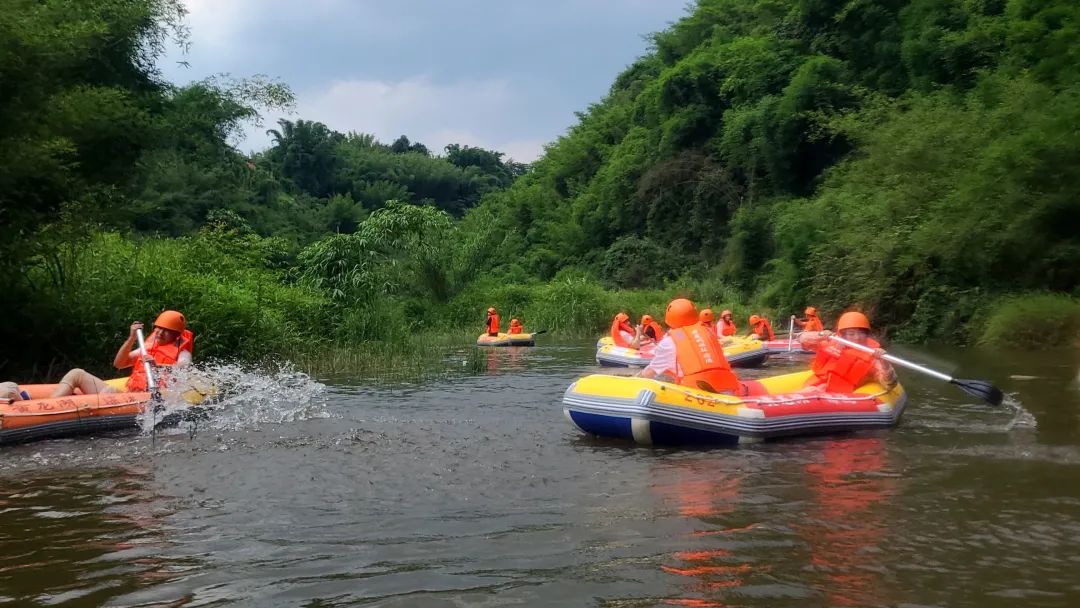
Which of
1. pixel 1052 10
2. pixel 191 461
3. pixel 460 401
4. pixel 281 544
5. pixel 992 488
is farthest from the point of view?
pixel 1052 10

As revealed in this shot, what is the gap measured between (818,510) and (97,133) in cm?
1032

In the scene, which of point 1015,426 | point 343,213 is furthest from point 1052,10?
point 343,213

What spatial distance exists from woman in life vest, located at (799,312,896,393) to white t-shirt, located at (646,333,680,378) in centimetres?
136

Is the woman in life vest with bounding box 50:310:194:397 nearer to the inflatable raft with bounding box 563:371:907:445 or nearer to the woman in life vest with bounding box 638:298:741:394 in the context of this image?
the inflatable raft with bounding box 563:371:907:445

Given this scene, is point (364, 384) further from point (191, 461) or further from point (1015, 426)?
point (1015, 426)

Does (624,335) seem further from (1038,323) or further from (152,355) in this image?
(152,355)

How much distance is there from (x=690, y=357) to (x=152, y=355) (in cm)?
482

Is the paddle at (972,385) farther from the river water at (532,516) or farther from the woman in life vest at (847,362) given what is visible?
the river water at (532,516)

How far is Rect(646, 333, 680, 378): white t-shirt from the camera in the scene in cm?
729

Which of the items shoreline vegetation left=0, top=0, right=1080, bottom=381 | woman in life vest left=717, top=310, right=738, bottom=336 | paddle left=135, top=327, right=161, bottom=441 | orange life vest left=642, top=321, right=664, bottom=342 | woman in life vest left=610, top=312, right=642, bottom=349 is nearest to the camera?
paddle left=135, top=327, right=161, bottom=441

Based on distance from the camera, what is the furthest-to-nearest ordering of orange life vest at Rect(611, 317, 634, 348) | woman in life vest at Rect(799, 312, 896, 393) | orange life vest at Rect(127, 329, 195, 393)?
orange life vest at Rect(611, 317, 634, 348)
orange life vest at Rect(127, 329, 195, 393)
woman in life vest at Rect(799, 312, 896, 393)

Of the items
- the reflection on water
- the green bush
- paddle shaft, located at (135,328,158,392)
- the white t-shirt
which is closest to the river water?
the reflection on water

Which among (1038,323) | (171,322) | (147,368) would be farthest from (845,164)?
(147,368)

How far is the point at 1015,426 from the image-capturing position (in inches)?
287
